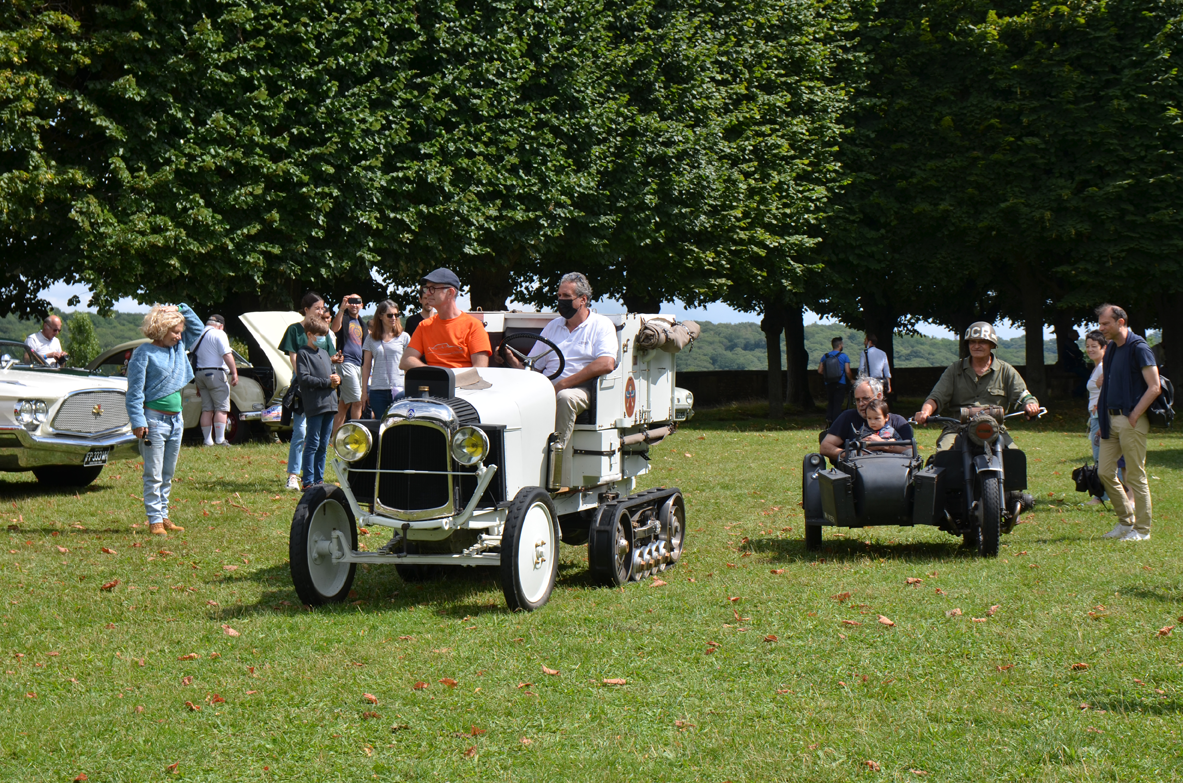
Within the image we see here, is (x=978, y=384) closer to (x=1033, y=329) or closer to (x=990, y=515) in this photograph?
(x=990, y=515)

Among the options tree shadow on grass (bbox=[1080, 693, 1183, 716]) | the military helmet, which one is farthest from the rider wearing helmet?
tree shadow on grass (bbox=[1080, 693, 1183, 716])

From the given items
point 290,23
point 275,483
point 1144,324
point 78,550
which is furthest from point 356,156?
point 1144,324

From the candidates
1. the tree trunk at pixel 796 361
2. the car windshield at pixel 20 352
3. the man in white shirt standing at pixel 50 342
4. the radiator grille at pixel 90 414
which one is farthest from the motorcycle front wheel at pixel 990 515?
the tree trunk at pixel 796 361

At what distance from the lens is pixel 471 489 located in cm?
747

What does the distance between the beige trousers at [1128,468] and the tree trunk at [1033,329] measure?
2102 cm

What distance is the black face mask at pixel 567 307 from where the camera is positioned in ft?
28.3

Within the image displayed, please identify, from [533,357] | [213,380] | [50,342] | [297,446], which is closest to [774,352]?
[213,380]

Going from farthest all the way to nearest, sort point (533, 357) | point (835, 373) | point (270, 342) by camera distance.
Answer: point (835, 373) < point (270, 342) < point (533, 357)

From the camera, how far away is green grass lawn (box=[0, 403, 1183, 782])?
4.76 meters

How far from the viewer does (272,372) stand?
19.4 m

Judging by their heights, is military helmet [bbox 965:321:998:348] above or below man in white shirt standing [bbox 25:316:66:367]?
below

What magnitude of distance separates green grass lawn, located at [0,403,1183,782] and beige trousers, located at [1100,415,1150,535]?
0.41m

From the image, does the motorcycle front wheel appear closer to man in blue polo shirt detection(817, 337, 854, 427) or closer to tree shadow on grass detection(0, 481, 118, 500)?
tree shadow on grass detection(0, 481, 118, 500)

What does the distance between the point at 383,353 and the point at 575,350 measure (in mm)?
4803
